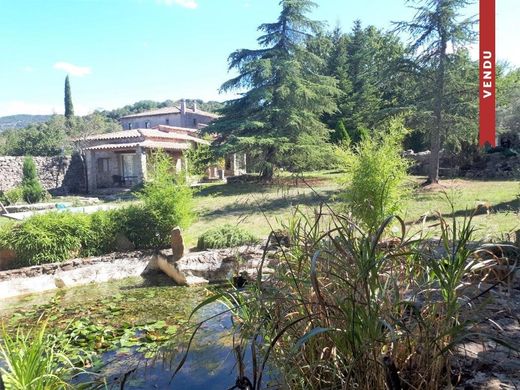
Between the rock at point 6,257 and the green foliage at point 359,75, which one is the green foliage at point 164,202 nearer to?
the rock at point 6,257

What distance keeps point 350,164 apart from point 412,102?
9.33 m

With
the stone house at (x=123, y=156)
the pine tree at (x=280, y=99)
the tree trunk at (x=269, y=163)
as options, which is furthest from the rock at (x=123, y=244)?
the stone house at (x=123, y=156)

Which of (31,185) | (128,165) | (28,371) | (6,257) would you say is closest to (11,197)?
(31,185)

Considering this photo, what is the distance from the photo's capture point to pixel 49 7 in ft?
15.2

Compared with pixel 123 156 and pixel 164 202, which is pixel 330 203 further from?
pixel 123 156

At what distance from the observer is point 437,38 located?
14.7 m

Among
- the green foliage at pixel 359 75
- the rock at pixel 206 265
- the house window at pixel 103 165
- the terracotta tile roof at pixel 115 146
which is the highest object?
the green foliage at pixel 359 75

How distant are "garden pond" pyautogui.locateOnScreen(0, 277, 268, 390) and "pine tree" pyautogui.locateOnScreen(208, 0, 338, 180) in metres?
10.7

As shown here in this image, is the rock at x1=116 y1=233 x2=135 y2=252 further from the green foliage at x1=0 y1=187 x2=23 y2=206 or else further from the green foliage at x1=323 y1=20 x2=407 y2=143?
the green foliage at x1=0 y1=187 x2=23 y2=206

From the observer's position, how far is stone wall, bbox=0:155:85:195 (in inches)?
797

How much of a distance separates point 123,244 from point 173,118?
36.6 m

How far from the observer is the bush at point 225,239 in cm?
795

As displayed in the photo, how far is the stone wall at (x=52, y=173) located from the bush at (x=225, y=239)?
16.6m

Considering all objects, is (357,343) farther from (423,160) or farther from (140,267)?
(423,160)
